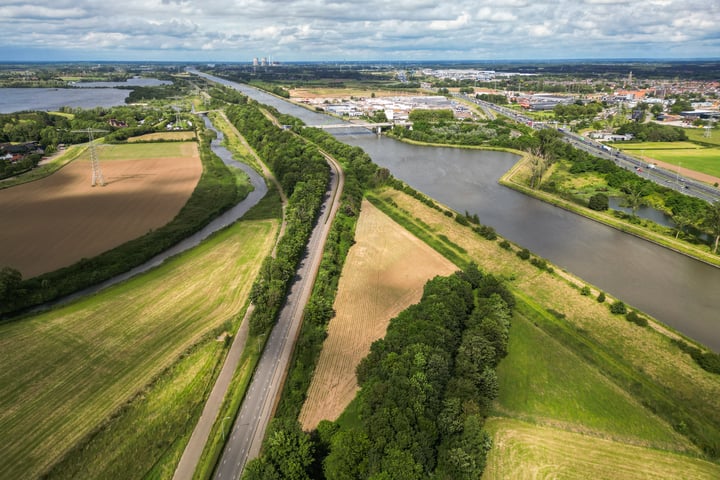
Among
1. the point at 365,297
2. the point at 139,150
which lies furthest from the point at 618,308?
→ the point at 139,150

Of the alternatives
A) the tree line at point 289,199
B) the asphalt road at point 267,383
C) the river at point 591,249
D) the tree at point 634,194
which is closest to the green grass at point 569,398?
the river at point 591,249

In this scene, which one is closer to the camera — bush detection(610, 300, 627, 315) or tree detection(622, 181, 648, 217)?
bush detection(610, 300, 627, 315)

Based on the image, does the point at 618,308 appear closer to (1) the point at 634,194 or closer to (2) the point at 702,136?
(1) the point at 634,194

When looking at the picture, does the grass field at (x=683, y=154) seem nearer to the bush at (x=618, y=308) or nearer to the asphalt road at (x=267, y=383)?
the bush at (x=618, y=308)

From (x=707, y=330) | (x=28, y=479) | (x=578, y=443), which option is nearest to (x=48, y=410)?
(x=28, y=479)

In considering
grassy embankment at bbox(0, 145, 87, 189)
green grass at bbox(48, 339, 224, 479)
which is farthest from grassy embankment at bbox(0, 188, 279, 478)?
grassy embankment at bbox(0, 145, 87, 189)

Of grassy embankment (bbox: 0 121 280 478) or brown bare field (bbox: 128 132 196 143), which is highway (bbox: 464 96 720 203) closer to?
grassy embankment (bbox: 0 121 280 478)
